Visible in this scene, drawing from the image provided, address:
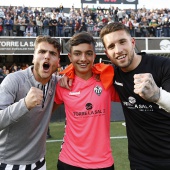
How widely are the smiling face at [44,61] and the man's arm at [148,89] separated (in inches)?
38.4

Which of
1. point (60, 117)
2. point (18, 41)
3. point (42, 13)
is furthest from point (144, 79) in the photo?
point (42, 13)

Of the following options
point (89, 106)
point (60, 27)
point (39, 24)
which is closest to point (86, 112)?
point (89, 106)

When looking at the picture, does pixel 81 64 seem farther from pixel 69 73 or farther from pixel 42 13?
pixel 42 13

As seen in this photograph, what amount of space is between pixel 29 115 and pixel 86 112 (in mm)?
544

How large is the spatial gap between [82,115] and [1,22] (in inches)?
653

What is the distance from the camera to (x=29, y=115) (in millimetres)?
2477

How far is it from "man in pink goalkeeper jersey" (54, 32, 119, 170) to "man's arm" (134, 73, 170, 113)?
769 millimetres

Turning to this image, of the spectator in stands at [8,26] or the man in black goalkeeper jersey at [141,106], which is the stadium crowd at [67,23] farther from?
the man in black goalkeeper jersey at [141,106]

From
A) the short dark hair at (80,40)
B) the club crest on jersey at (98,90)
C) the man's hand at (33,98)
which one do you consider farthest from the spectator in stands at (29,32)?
the man's hand at (33,98)

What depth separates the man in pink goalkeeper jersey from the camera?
2.58m

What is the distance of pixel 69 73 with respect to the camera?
287 cm

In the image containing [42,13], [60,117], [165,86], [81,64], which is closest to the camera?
[165,86]

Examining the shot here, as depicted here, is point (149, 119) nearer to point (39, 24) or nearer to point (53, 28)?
point (53, 28)

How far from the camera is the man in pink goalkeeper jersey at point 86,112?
2.58 m
